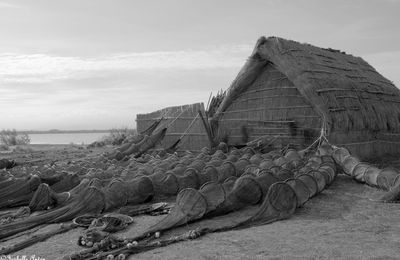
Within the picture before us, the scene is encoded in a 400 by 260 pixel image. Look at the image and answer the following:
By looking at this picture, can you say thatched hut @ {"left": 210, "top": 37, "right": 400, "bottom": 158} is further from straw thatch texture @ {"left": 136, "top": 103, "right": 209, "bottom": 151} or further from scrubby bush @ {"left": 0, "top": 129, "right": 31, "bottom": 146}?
scrubby bush @ {"left": 0, "top": 129, "right": 31, "bottom": 146}

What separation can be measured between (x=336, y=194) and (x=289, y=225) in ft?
8.13

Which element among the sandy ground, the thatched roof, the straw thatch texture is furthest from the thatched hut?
the sandy ground

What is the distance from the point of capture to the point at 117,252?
4430 mm

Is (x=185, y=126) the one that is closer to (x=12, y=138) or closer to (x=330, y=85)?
(x=330, y=85)

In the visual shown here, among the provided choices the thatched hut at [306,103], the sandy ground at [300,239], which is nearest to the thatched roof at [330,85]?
the thatched hut at [306,103]

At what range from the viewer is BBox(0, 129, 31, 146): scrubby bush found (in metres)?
36.1

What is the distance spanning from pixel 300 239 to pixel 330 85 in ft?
28.4

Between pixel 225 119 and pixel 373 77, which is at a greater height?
pixel 373 77

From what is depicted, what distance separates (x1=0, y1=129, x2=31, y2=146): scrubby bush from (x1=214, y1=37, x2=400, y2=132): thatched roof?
26.0 metres

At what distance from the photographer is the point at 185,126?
16406 millimetres

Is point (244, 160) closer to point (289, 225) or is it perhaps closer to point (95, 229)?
point (289, 225)

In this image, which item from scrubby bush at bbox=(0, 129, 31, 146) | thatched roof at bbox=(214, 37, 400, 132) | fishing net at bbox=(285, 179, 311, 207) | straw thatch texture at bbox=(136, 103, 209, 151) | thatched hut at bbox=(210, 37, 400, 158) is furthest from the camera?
scrubby bush at bbox=(0, 129, 31, 146)

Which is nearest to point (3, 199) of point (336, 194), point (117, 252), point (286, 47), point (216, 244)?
point (117, 252)

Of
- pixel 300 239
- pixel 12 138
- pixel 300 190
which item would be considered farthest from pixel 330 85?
pixel 12 138
